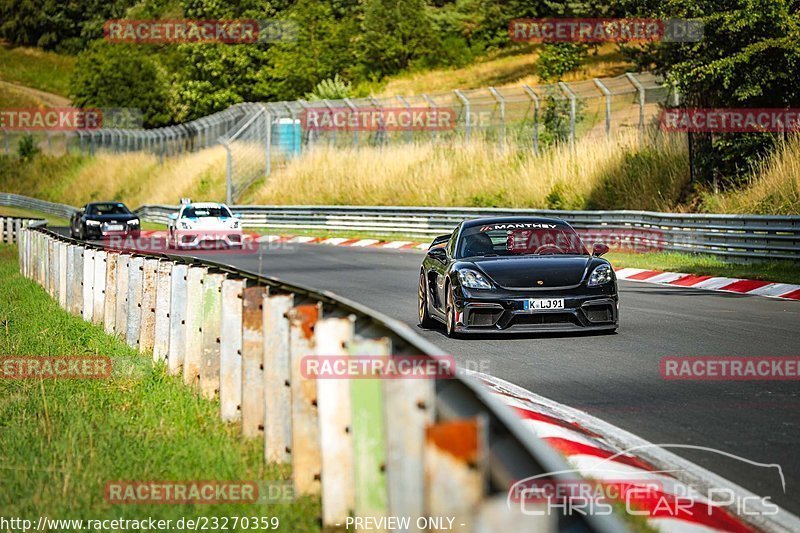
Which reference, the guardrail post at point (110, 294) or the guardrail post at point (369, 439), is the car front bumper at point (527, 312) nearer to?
the guardrail post at point (110, 294)

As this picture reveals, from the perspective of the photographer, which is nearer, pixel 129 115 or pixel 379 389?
pixel 379 389

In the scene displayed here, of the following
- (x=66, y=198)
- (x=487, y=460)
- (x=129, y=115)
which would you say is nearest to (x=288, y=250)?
(x=487, y=460)

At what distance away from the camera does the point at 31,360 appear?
11000 millimetres

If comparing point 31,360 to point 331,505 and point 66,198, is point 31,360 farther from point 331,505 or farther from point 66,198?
point 66,198

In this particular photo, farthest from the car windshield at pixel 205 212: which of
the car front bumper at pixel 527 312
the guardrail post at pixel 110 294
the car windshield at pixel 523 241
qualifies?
the car front bumper at pixel 527 312

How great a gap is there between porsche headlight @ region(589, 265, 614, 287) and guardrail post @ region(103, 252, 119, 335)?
4.74m

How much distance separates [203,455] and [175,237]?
30.6 metres

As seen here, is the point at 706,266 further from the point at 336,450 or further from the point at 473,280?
the point at 336,450

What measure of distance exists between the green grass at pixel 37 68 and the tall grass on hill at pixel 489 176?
98.5 meters

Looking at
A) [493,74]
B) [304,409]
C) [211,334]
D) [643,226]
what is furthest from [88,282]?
[493,74]

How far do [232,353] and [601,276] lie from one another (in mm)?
6148

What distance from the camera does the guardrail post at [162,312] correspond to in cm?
991

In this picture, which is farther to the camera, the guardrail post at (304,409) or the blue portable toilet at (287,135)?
the blue portable toilet at (287,135)

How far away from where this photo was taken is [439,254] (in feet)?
46.3
